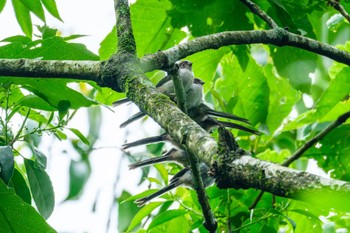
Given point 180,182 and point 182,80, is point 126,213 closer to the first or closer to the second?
point 180,182

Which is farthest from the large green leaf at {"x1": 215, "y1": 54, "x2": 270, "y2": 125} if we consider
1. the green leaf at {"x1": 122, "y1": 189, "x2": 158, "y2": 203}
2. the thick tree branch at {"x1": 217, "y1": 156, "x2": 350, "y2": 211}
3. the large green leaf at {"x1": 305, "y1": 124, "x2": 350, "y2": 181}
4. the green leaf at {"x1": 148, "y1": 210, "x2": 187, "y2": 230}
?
the thick tree branch at {"x1": 217, "y1": 156, "x2": 350, "y2": 211}

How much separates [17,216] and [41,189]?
7.7 inches

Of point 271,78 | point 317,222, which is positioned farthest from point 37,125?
point 271,78

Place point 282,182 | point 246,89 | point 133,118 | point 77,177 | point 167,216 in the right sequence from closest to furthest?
1. point 282,182
2. point 167,216
3. point 133,118
4. point 77,177
5. point 246,89

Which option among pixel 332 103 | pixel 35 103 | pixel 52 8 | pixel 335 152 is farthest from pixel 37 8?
pixel 335 152

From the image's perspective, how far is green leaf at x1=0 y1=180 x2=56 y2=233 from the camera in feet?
5.07

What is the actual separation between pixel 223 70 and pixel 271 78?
31cm

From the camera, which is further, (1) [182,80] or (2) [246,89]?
(2) [246,89]

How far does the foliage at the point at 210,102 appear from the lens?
174 cm

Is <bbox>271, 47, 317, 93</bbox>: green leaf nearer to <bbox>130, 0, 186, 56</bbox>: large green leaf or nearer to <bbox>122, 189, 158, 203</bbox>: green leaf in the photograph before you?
<bbox>130, 0, 186, 56</bbox>: large green leaf

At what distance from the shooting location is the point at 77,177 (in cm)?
253

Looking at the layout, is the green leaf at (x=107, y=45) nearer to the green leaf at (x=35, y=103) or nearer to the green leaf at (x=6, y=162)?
the green leaf at (x=35, y=103)

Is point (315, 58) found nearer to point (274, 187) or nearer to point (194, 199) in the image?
point (194, 199)

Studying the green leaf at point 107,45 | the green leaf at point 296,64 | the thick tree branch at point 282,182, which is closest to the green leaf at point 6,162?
the thick tree branch at point 282,182
